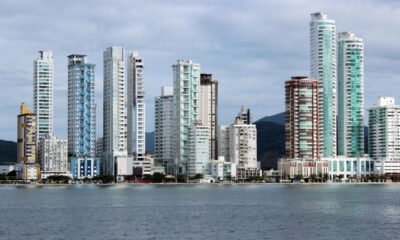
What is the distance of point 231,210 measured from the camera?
14650 cm

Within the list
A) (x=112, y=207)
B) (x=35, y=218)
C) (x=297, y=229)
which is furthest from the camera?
(x=112, y=207)

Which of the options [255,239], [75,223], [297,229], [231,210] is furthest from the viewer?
[231,210]

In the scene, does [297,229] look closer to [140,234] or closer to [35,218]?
[140,234]

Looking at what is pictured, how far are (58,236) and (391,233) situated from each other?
1697 inches

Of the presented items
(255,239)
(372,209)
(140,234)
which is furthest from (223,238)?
(372,209)

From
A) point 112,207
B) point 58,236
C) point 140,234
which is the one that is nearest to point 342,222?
point 140,234

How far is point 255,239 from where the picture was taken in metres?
96.9

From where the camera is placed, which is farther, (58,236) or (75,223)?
(75,223)

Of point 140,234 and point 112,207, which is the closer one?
point 140,234

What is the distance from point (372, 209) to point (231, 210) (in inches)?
1050

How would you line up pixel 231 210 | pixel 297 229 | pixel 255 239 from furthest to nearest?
pixel 231 210 < pixel 297 229 < pixel 255 239

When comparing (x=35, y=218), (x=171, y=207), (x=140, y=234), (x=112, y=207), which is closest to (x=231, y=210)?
(x=171, y=207)

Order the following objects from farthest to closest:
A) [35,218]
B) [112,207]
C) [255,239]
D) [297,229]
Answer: [112,207]
[35,218]
[297,229]
[255,239]

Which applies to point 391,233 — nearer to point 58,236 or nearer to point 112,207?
point 58,236
